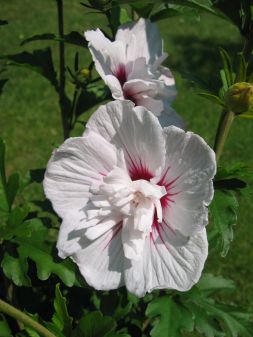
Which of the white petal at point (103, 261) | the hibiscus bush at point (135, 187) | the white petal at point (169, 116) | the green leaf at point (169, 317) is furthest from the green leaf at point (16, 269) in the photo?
the white petal at point (169, 116)

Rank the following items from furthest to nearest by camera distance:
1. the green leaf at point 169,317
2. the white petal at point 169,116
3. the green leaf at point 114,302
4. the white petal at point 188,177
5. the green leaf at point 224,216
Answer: the green leaf at point 114,302, the green leaf at point 169,317, the white petal at point 169,116, the green leaf at point 224,216, the white petal at point 188,177

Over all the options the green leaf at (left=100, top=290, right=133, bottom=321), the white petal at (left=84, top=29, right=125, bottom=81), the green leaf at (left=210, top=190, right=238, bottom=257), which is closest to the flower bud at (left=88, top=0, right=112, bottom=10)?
the white petal at (left=84, top=29, right=125, bottom=81)

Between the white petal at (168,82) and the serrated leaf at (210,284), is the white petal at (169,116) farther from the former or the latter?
the serrated leaf at (210,284)

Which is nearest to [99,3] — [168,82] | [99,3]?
[99,3]

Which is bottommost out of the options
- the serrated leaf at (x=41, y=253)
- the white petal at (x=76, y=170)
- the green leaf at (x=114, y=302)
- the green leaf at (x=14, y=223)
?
the green leaf at (x=114, y=302)

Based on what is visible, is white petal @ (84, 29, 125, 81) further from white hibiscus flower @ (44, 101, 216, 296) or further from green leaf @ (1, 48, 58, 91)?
green leaf @ (1, 48, 58, 91)

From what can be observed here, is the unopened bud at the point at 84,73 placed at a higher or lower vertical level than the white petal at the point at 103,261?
higher
